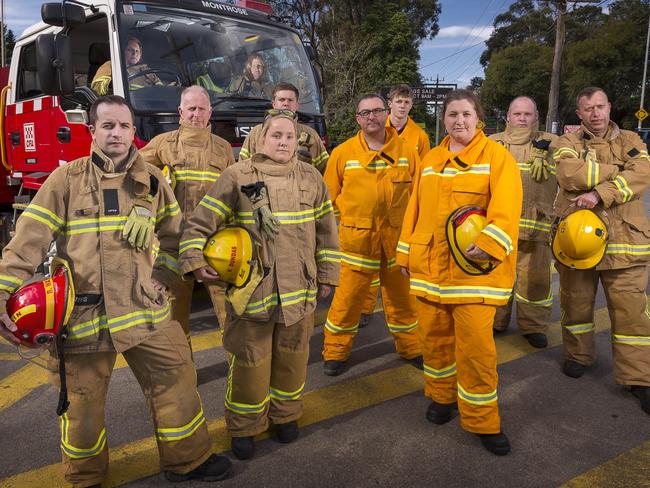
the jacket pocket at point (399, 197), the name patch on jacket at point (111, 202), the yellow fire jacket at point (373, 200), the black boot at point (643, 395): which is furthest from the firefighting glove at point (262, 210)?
the black boot at point (643, 395)

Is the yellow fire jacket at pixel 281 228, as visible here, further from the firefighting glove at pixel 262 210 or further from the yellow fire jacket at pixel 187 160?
the yellow fire jacket at pixel 187 160

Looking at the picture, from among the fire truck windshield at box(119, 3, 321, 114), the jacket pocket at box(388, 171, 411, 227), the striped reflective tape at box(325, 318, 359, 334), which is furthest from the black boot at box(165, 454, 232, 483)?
the fire truck windshield at box(119, 3, 321, 114)

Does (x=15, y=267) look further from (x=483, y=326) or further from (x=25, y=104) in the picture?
(x=25, y=104)

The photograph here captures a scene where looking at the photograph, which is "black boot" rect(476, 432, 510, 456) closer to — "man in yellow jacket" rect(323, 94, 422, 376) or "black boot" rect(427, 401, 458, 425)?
"black boot" rect(427, 401, 458, 425)

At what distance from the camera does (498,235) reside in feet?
9.75

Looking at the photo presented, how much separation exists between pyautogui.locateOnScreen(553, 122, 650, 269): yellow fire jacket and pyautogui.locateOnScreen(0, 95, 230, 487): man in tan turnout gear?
265 cm

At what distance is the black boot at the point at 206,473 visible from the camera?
2.84 m

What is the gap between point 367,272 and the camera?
4.14 m

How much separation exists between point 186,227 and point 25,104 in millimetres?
4397

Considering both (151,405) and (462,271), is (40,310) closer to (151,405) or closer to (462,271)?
(151,405)

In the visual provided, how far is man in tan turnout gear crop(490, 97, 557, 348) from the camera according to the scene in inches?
186

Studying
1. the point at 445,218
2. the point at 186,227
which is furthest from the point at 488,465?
the point at 186,227

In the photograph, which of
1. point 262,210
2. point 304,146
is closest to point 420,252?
point 262,210

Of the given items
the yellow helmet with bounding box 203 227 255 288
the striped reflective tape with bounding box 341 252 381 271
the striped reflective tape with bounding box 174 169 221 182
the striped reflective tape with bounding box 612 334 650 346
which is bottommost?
the striped reflective tape with bounding box 612 334 650 346
